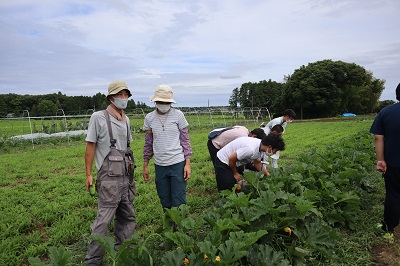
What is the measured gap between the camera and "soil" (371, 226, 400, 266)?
9.96ft

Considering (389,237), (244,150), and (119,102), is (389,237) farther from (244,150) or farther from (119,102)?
(119,102)

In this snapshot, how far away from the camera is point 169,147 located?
3.41m

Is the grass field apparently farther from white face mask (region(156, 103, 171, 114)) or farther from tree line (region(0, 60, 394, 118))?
tree line (region(0, 60, 394, 118))

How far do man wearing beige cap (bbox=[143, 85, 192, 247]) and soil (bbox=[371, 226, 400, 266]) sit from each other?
2043 millimetres

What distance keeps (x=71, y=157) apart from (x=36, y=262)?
9.79m

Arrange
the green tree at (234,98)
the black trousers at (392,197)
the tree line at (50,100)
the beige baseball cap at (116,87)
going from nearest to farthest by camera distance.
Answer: the beige baseball cap at (116,87), the black trousers at (392,197), the tree line at (50,100), the green tree at (234,98)

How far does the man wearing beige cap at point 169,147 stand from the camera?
339cm

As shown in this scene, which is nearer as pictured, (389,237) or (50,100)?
(389,237)

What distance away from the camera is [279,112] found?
4388 centimetres

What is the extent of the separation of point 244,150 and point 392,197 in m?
1.75

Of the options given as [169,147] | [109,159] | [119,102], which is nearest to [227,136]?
[169,147]

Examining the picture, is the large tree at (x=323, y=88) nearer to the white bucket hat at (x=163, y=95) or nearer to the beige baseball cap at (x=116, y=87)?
the white bucket hat at (x=163, y=95)

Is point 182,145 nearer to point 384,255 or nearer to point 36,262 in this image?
point 36,262

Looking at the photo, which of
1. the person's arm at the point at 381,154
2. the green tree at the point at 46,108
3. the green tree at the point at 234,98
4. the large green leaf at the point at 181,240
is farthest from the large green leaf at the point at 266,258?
the green tree at the point at 234,98
